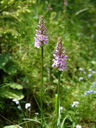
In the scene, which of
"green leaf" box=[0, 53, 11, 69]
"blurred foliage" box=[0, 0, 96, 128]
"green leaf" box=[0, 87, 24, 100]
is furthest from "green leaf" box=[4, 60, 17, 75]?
"green leaf" box=[0, 87, 24, 100]

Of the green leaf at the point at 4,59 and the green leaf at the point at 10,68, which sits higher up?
the green leaf at the point at 4,59

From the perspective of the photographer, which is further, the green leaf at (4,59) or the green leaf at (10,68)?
the green leaf at (10,68)

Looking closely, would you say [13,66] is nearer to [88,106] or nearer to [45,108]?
[45,108]

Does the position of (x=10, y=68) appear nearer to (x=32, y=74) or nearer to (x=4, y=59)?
(x=4, y=59)

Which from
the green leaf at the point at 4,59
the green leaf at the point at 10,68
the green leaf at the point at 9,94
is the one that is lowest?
the green leaf at the point at 9,94

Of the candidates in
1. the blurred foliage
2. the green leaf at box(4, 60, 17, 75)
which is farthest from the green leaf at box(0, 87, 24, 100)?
the green leaf at box(4, 60, 17, 75)

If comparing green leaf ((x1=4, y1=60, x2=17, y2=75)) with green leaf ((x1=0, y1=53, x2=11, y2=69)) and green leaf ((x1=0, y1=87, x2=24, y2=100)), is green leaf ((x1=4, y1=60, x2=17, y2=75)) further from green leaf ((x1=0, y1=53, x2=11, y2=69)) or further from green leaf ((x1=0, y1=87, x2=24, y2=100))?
green leaf ((x1=0, y1=87, x2=24, y2=100))

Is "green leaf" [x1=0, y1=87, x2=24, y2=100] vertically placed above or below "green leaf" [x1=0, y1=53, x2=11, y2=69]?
below

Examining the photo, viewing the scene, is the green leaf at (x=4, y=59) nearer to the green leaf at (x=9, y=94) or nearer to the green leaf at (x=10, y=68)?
the green leaf at (x=10, y=68)

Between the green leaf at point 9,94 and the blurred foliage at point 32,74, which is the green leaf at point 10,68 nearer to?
the blurred foliage at point 32,74

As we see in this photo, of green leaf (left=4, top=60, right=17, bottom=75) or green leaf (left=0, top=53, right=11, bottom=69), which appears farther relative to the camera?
green leaf (left=4, top=60, right=17, bottom=75)

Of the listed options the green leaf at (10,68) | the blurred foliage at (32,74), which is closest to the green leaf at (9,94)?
the blurred foliage at (32,74)

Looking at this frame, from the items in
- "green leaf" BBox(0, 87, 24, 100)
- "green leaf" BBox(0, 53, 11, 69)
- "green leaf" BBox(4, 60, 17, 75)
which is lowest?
"green leaf" BBox(0, 87, 24, 100)
